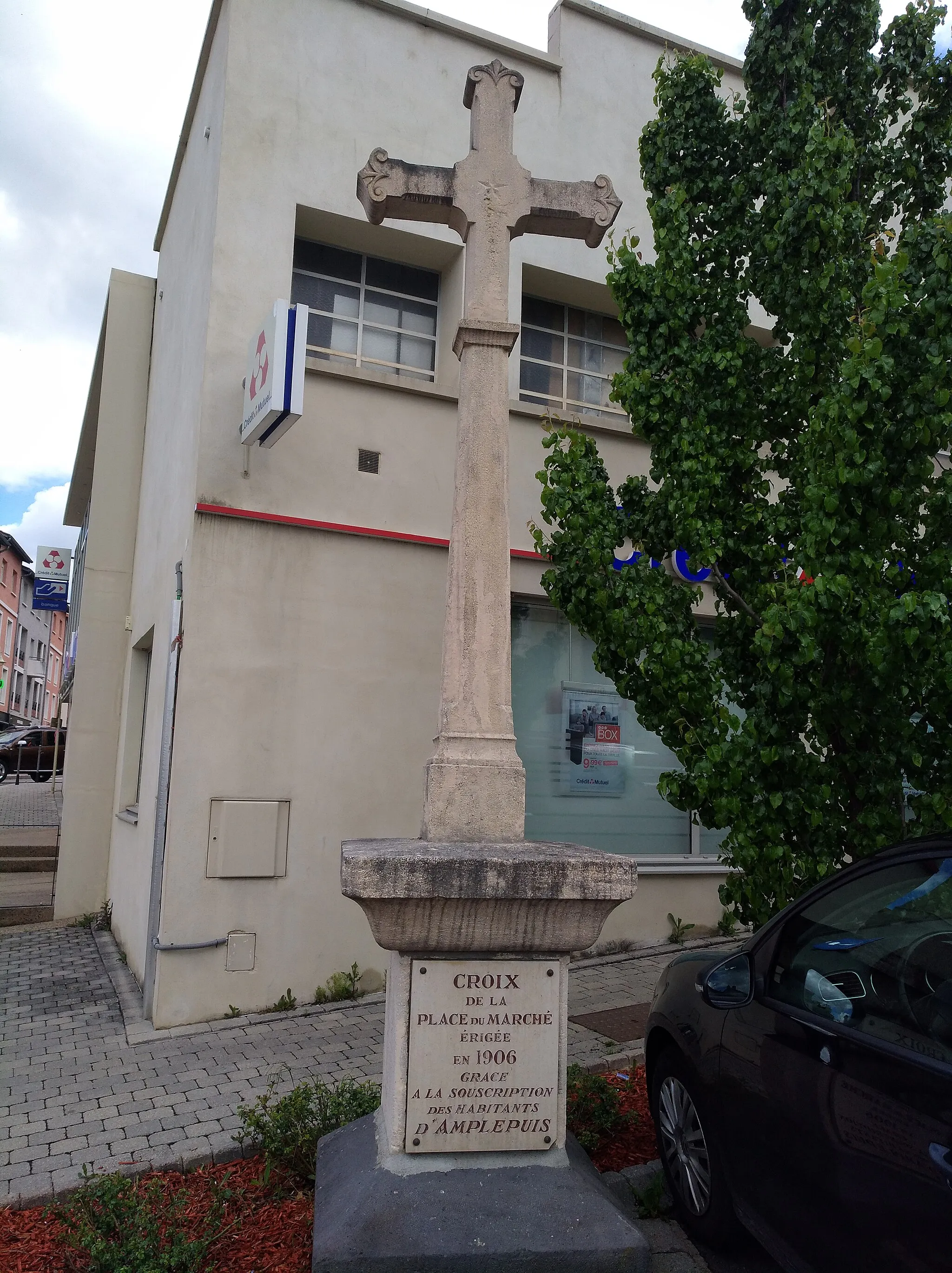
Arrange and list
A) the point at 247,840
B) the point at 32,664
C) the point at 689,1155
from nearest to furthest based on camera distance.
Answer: the point at 689,1155 < the point at 247,840 < the point at 32,664

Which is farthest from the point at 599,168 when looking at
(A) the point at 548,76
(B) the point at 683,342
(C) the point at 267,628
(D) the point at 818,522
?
(D) the point at 818,522

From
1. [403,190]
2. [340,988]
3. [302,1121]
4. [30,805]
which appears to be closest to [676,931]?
[340,988]

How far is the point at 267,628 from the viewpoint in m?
6.98

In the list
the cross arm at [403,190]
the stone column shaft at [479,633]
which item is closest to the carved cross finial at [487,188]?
the cross arm at [403,190]

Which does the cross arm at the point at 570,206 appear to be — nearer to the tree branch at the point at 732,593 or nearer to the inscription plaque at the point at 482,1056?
the tree branch at the point at 732,593

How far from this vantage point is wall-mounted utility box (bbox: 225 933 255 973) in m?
6.55

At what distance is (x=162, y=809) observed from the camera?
675 cm

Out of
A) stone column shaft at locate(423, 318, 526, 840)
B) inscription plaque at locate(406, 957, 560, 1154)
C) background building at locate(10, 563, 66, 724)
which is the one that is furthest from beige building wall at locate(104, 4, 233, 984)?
background building at locate(10, 563, 66, 724)

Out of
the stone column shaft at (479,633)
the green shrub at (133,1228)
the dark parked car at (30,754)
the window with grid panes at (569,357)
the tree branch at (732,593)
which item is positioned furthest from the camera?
the dark parked car at (30,754)

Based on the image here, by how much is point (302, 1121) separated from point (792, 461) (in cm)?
412

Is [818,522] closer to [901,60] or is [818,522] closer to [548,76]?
[901,60]

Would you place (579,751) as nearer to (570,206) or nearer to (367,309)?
(367,309)

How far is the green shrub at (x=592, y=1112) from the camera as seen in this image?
4.18 meters

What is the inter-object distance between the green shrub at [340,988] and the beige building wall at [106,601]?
4.50 meters
